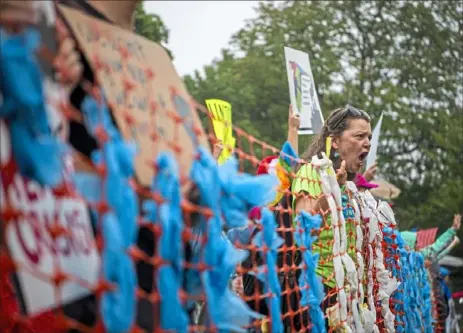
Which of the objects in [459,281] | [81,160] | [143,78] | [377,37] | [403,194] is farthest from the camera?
[377,37]

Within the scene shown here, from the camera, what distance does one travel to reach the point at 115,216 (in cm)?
242

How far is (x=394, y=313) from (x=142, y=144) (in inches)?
165

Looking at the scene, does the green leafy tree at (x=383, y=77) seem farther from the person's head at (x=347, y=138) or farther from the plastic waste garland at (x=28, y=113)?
the plastic waste garland at (x=28, y=113)

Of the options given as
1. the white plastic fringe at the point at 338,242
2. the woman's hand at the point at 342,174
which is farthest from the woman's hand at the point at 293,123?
the white plastic fringe at the point at 338,242

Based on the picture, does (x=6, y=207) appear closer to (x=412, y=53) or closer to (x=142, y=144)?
(x=142, y=144)

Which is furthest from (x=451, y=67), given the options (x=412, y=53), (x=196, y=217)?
(x=196, y=217)

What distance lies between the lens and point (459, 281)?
2694 centimetres

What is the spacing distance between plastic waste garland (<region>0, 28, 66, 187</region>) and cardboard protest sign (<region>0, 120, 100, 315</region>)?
0.06m

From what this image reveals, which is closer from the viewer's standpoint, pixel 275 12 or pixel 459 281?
pixel 459 281

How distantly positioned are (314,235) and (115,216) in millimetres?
2178

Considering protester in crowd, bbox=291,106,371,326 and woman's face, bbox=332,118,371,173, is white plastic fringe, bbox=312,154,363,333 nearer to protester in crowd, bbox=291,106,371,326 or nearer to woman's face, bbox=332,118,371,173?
protester in crowd, bbox=291,106,371,326

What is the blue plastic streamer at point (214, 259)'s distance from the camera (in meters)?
2.88

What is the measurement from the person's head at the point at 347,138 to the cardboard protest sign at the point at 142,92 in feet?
8.77

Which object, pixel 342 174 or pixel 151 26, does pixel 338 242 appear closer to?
pixel 342 174
